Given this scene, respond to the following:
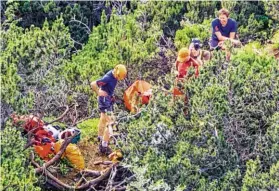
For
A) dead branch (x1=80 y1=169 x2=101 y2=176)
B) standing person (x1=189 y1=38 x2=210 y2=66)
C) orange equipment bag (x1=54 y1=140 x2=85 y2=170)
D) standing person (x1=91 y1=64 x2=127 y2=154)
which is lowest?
dead branch (x1=80 y1=169 x2=101 y2=176)

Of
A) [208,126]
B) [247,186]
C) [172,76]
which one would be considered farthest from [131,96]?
[247,186]

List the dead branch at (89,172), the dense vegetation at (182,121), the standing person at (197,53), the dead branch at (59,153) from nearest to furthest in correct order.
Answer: the dense vegetation at (182,121) → the dead branch at (59,153) → the dead branch at (89,172) → the standing person at (197,53)

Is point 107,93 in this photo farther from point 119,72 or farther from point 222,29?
point 222,29

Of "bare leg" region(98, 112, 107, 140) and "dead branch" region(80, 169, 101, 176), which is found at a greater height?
"bare leg" region(98, 112, 107, 140)

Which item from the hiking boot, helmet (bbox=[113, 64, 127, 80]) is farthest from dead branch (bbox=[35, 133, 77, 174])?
helmet (bbox=[113, 64, 127, 80])

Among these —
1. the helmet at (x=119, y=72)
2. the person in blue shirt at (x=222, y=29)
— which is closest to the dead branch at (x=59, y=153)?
the helmet at (x=119, y=72)

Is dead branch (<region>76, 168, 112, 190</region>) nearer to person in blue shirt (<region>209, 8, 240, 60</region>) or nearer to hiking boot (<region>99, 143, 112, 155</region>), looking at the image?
hiking boot (<region>99, 143, 112, 155</region>)

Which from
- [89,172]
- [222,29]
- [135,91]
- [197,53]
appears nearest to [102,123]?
[89,172]

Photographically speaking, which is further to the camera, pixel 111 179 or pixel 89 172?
pixel 89 172

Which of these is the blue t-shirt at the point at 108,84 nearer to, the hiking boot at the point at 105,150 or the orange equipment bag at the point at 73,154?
the hiking boot at the point at 105,150

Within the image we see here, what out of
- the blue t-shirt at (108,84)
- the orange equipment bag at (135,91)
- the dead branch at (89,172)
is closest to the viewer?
the dead branch at (89,172)

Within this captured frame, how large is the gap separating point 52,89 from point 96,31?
384cm

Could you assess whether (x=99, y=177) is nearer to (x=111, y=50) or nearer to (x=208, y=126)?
(x=208, y=126)

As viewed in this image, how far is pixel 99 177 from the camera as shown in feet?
28.5
